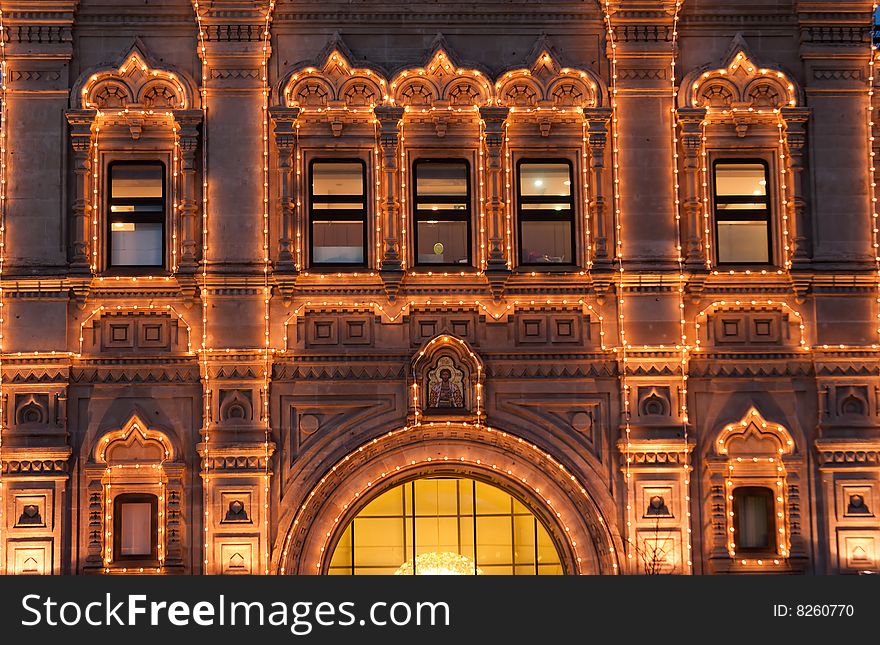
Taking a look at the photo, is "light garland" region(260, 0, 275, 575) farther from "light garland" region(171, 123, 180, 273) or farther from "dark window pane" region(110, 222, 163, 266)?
"dark window pane" region(110, 222, 163, 266)

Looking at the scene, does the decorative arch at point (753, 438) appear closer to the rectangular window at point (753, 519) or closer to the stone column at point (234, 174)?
the rectangular window at point (753, 519)

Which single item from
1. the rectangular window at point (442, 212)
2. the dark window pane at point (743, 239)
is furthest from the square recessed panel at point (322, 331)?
the dark window pane at point (743, 239)

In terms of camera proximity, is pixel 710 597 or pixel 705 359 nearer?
pixel 710 597

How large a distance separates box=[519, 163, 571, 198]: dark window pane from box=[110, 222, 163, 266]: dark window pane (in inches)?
253

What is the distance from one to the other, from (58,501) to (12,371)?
7.61 ft

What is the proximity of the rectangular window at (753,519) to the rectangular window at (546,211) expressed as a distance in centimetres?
505

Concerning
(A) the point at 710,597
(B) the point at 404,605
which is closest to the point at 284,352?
(B) the point at 404,605

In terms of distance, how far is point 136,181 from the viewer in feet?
80.1

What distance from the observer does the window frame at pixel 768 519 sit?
23844 millimetres

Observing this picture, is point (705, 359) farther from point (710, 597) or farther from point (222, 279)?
point (222, 279)

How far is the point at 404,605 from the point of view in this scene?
63.0 feet

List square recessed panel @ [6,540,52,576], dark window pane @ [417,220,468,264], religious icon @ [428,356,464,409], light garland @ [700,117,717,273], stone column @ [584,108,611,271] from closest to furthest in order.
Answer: square recessed panel @ [6,540,52,576] → religious icon @ [428,356,464,409] → stone column @ [584,108,611,271] → light garland @ [700,117,717,273] → dark window pane @ [417,220,468,264]

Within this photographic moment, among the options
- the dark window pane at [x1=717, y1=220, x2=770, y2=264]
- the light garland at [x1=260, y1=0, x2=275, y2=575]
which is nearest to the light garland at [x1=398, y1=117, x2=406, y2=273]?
the light garland at [x1=260, y1=0, x2=275, y2=575]

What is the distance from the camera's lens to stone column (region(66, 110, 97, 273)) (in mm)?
23766
